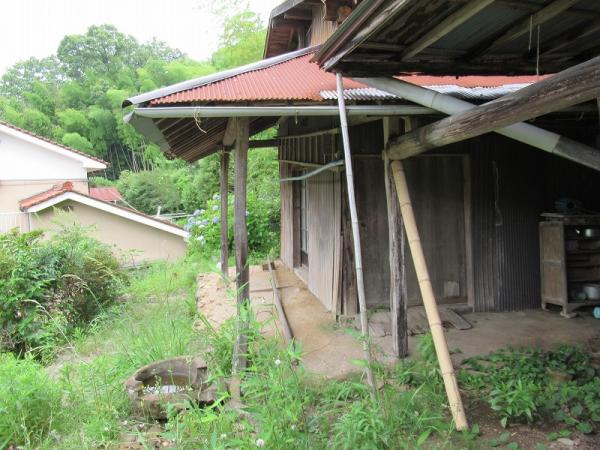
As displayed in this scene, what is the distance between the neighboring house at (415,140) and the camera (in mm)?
3268

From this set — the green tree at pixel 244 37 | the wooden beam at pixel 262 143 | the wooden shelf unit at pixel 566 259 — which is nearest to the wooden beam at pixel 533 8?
the wooden shelf unit at pixel 566 259

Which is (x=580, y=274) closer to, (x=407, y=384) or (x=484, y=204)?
(x=484, y=204)

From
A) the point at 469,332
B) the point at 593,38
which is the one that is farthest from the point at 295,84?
the point at 469,332

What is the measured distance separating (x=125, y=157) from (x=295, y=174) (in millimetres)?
34460

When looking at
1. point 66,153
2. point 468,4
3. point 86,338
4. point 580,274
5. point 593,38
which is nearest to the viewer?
point 468,4

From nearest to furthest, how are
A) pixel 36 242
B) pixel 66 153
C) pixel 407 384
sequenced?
pixel 407 384, pixel 36 242, pixel 66 153

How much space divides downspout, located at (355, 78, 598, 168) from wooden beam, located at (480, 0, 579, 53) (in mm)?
531

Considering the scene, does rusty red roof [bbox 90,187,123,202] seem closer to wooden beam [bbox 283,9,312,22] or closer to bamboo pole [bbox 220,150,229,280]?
bamboo pole [bbox 220,150,229,280]

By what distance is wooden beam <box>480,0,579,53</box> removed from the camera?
2805mm

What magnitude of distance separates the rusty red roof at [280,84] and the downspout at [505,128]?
642mm

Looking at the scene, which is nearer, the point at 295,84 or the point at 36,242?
the point at 295,84

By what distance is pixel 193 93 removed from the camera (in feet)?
12.8

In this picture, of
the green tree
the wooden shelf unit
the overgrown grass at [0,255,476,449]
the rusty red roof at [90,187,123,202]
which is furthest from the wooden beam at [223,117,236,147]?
the rusty red roof at [90,187,123,202]

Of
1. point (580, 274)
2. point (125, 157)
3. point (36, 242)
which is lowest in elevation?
point (580, 274)
